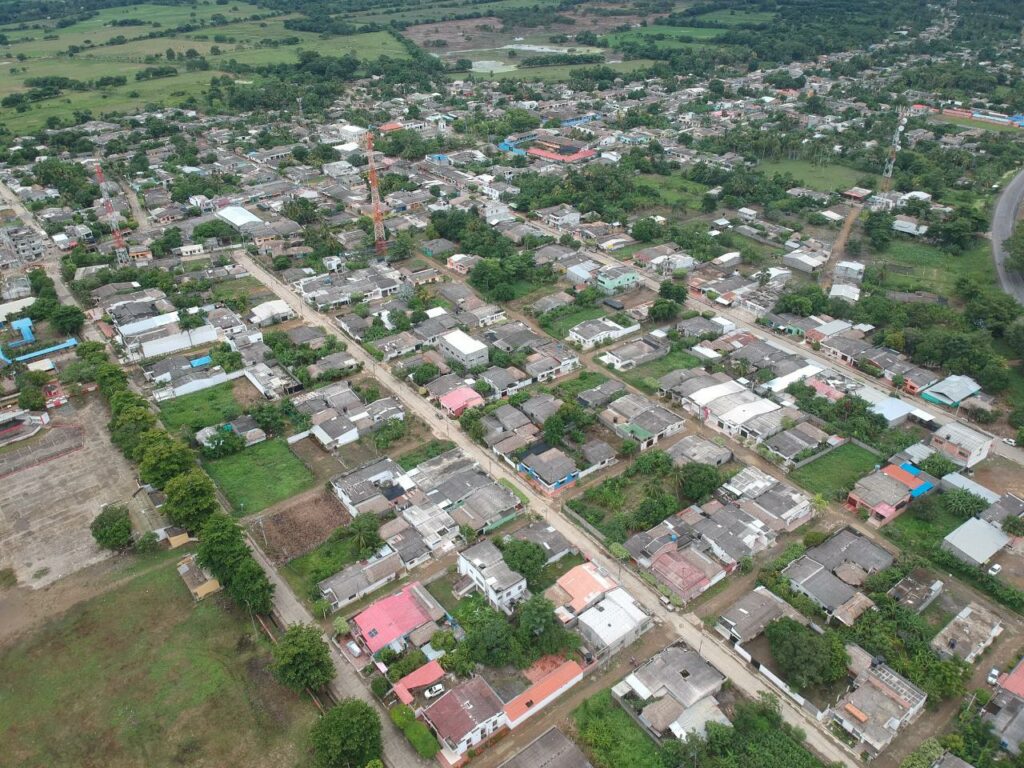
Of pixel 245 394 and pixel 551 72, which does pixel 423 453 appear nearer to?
pixel 245 394

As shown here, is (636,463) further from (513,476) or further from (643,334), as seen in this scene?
(643,334)

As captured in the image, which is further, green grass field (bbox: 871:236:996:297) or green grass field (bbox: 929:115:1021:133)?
green grass field (bbox: 929:115:1021:133)

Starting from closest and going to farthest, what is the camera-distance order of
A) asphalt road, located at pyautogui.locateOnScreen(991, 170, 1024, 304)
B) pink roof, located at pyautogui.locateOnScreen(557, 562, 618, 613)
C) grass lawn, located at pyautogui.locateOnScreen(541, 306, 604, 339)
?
pink roof, located at pyautogui.locateOnScreen(557, 562, 618, 613) < grass lawn, located at pyautogui.locateOnScreen(541, 306, 604, 339) < asphalt road, located at pyautogui.locateOnScreen(991, 170, 1024, 304)

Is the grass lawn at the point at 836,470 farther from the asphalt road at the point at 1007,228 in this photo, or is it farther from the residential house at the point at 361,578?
the asphalt road at the point at 1007,228

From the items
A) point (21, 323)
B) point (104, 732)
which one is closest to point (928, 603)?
point (104, 732)

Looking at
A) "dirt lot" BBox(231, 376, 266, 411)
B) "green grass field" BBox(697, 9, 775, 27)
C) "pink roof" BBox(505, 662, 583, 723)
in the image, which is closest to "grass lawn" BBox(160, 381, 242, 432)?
"dirt lot" BBox(231, 376, 266, 411)

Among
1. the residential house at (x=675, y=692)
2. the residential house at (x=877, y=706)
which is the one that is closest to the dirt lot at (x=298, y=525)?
the residential house at (x=675, y=692)

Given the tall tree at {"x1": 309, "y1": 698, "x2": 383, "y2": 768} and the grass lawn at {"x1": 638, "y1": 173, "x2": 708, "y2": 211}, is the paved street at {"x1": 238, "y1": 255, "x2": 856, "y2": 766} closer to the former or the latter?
the tall tree at {"x1": 309, "y1": 698, "x2": 383, "y2": 768}
